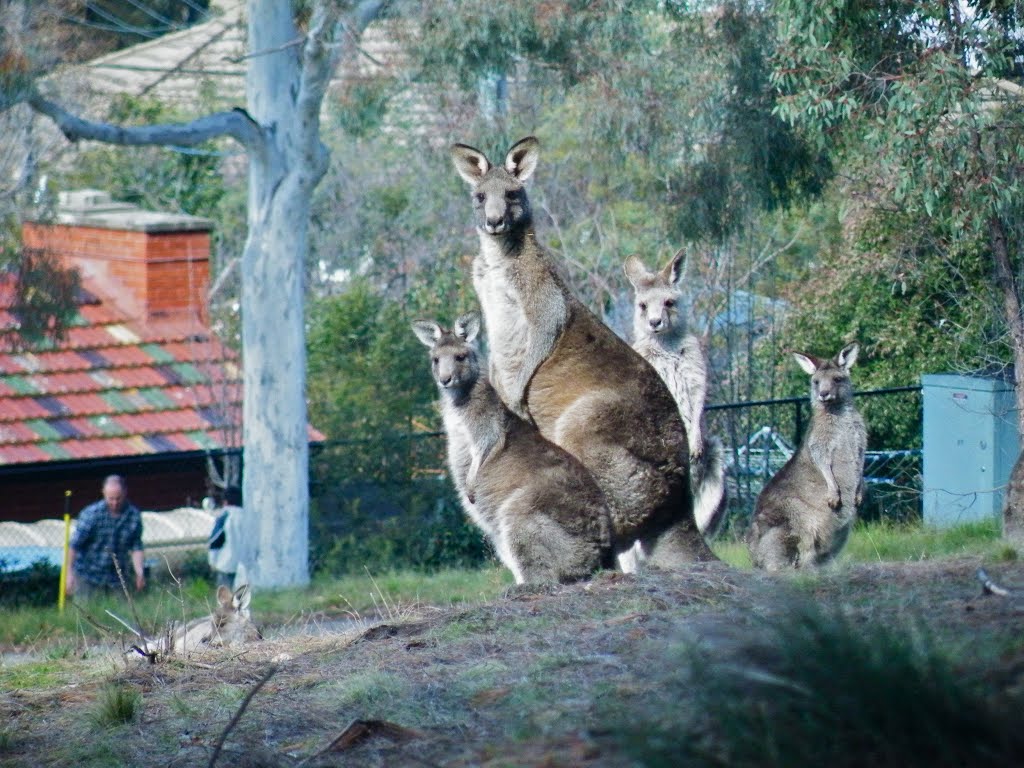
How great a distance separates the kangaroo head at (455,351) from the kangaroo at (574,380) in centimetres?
26

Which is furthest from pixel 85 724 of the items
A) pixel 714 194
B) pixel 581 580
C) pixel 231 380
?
pixel 231 380

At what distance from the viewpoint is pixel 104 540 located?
54.7 ft

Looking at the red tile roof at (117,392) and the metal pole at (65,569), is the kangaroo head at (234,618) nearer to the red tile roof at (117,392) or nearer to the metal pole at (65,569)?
the metal pole at (65,569)

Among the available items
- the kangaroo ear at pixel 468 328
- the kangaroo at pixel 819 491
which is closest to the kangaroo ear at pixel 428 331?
the kangaroo ear at pixel 468 328

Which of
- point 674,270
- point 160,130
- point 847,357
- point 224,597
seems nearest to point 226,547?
point 160,130

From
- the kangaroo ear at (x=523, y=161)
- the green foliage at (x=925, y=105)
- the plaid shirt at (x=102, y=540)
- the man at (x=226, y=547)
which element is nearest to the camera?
the kangaroo ear at (x=523, y=161)

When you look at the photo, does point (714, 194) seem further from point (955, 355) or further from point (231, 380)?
point (231, 380)

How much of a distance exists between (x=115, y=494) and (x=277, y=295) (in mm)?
3310

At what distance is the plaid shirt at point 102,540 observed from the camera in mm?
16656

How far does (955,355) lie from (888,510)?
215cm

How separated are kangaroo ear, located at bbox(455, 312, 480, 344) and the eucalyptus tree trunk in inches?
378

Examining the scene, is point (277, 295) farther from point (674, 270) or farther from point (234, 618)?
point (674, 270)

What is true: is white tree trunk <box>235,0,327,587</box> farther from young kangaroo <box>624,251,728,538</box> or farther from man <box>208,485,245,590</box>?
young kangaroo <box>624,251,728,538</box>

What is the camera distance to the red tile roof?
794 inches
